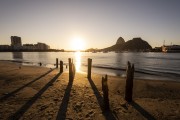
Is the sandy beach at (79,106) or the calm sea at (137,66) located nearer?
the sandy beach at (79,106)

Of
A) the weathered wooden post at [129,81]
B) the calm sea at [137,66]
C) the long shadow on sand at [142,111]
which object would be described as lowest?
Result: the calm sea at [137,66]

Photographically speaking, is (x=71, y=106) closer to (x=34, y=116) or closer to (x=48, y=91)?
(x=34, y=116)

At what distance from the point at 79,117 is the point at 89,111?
87 cm

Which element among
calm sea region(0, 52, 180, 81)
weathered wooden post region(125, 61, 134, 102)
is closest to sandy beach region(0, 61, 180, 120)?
weathered wooden post region(125, 61, 134, 102)

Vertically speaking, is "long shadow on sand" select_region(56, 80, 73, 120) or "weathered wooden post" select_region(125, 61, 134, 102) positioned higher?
"weathered wooden post" select_region(125, 61, 134, 102)

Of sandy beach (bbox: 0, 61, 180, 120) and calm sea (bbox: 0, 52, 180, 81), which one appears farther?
calm sea (bbox: 0, 52, 180, 81)

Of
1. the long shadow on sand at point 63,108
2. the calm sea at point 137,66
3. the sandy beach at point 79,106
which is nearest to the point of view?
the long shadow on sand at point 63,108

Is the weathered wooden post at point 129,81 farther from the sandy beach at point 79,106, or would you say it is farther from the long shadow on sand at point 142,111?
the long shadow on sand at point 142,111

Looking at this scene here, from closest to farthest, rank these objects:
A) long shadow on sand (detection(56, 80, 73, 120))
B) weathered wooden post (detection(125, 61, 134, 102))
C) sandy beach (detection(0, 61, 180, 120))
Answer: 1. long shadow on sand (detection(56, 80, 73, 120))
2. sandy beach (detection(0, 61, 180, 120))
3. weathered wooden post (detection(125, 61, 134, 102))

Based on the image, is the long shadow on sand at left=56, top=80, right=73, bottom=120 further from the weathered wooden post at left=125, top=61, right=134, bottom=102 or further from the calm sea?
the calm sea

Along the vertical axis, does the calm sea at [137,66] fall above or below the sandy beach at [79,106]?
below

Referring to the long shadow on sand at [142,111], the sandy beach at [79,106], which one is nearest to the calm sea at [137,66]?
the sandy beach at [79,106]

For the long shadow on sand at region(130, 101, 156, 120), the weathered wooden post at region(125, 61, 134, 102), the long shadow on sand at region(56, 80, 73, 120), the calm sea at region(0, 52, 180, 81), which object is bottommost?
the calm sea at region(0, 52, 180, 81)

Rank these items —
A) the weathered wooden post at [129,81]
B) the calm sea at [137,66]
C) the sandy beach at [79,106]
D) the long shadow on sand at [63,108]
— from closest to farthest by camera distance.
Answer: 1. the long shadow on sand at [63,108]
2. the sandy beach at [79,106]
3. the weathered wooden post at [129,81]
4. the calm sea at [137,66]
